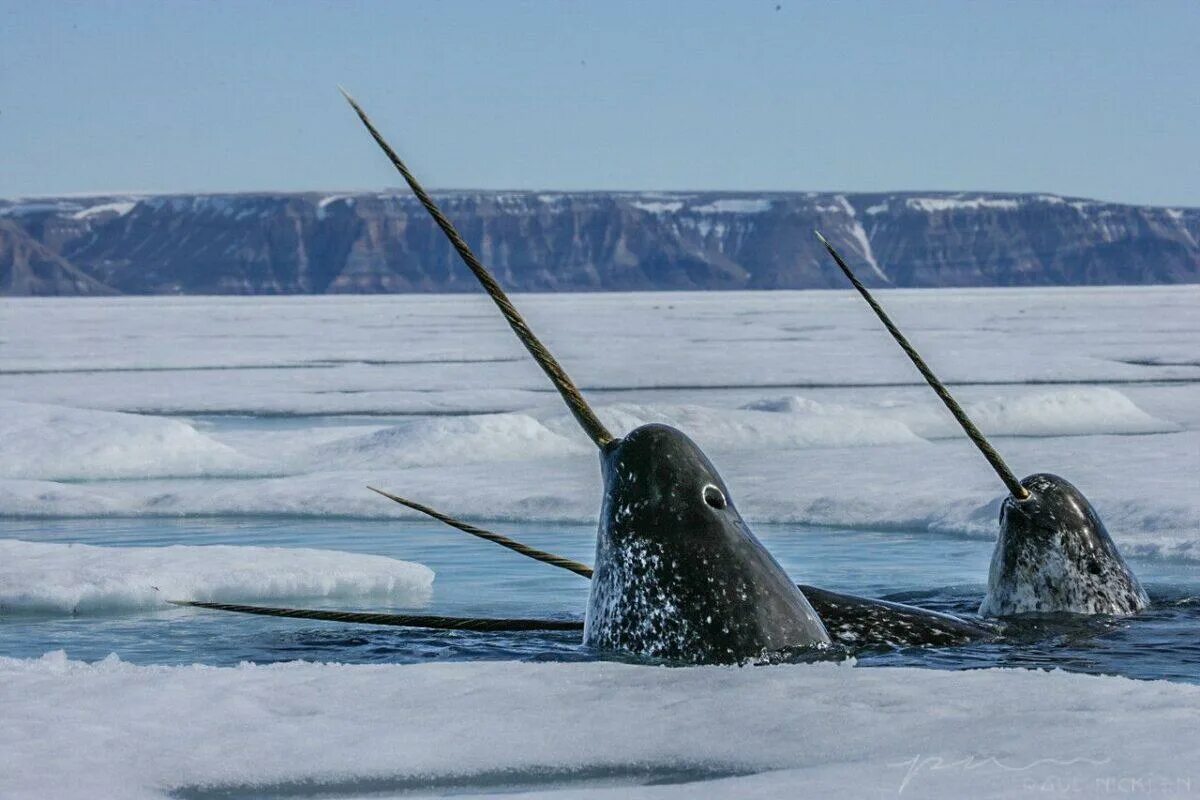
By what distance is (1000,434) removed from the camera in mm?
15289

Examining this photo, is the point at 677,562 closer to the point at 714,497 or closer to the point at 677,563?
the point at 677,563

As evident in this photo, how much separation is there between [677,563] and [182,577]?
126 inches

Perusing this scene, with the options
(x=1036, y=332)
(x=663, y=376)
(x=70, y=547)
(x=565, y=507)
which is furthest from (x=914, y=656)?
(x=1036, y=332)

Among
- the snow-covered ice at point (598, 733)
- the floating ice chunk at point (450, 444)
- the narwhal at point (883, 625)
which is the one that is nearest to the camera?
the snow-covered ice at point (598, 733)

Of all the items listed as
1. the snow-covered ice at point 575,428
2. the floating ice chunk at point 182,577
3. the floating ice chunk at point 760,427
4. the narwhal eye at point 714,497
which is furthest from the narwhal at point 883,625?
the floating ice chunk at point 760,427

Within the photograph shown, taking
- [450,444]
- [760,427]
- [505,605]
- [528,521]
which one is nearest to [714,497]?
[505,605]

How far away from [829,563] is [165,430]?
7016 mm

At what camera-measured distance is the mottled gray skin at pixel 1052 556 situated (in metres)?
5.91

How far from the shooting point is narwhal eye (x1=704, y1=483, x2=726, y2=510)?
4.74 metres

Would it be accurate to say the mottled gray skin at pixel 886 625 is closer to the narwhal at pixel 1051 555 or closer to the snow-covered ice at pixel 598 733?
the narwhal at pixel 1051 555

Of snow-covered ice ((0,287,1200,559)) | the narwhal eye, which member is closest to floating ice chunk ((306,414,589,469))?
snow-covered ice ((0,287,1200,559))

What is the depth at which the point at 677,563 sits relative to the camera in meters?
4.66

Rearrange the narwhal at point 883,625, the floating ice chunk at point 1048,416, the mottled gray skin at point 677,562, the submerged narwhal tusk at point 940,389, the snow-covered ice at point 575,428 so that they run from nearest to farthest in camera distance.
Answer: the mottled gray skin at point 677,562 < the submerged narwhal tusk at point 940,389 < the narwhal at point 883,625 < the snow-covered ice at point 575,428 < the floating ice chunk at point 1048,416

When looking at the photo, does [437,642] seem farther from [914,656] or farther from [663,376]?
[663,376]
